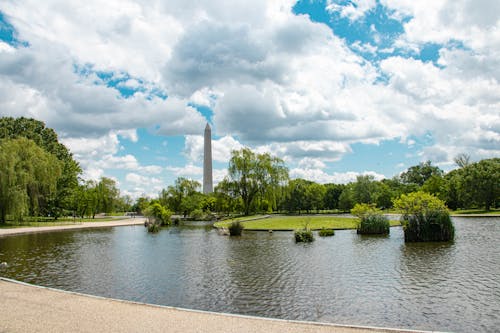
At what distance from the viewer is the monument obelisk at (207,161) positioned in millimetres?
76875

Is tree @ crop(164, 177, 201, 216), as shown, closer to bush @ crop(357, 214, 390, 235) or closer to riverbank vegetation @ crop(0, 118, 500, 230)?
riverbank vegetation @ crop(0, 118, 500, 230)

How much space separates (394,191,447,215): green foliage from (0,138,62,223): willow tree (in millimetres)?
35500

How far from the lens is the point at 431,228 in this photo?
24297mm

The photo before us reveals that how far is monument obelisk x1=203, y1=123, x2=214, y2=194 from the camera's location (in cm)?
7688

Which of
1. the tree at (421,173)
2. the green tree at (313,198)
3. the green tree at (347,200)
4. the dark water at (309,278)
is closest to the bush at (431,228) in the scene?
the dark water at (309,278)

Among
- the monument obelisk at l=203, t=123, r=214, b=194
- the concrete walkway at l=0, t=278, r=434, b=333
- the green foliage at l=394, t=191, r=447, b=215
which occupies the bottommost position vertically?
the concrete walkway at l=0, t=278, r=434, b=333

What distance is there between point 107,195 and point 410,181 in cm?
8351

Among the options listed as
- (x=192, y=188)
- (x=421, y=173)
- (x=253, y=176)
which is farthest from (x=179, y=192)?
(x=421, y=173)

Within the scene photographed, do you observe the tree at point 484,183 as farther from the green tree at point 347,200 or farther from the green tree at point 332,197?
the green tree at point 332,197

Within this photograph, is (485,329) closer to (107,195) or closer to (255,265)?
(255,265)

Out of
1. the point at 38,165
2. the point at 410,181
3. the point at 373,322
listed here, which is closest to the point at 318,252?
the point at 373,322

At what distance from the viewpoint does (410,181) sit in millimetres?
111000

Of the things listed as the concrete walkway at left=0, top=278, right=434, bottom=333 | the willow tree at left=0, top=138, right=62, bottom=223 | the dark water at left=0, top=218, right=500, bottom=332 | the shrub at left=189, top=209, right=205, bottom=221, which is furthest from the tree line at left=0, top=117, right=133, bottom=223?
the concrete walkway at left=0, top=278, right=434, bottom=333

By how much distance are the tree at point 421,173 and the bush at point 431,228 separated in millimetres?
91569
